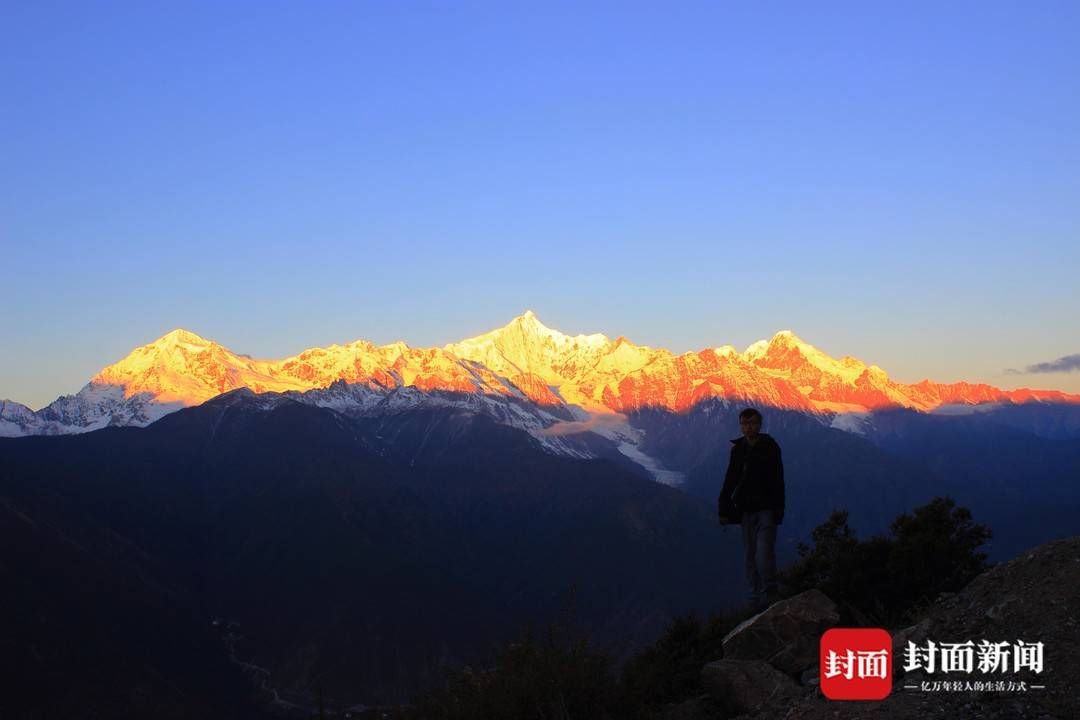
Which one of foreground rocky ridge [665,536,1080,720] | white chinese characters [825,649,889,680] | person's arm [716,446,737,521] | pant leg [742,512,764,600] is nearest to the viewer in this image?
foreground rocky ridge [665,536,1080,720]

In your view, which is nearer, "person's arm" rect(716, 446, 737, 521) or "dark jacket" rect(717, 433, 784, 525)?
"dark jacket" rect(717, 433, 784, 525)

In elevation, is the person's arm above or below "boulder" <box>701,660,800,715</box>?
above

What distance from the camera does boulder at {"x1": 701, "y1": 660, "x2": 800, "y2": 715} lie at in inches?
632

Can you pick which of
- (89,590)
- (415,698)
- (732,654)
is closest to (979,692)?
(732,654)

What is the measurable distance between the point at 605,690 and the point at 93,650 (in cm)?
17509

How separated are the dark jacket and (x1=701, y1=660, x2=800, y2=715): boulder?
12.9 ft

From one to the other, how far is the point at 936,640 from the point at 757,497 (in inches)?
239

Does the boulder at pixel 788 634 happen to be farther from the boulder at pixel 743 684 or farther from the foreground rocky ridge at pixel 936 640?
the boulder at pixel 743 684

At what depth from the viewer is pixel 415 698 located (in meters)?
16.8

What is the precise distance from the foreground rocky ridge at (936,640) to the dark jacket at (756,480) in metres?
2.62

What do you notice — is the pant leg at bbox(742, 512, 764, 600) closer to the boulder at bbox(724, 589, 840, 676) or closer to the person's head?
the person's head

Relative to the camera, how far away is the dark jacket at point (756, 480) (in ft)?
67.1

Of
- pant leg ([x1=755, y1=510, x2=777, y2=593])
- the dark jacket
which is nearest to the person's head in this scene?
the dark jacket

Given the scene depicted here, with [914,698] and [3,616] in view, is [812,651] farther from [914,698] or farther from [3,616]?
[3,616]
